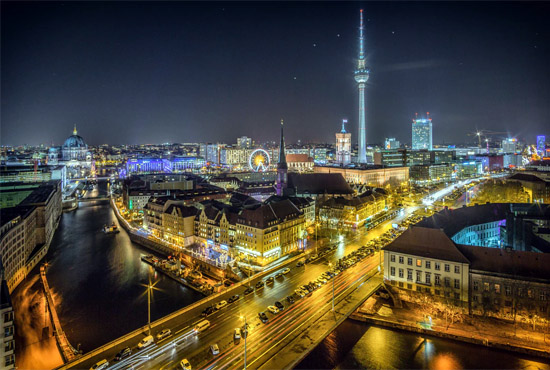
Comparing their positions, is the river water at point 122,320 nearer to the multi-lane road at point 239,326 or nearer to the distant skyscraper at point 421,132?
the multi-lane road at point 239,326

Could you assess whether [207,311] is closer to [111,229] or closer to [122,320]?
[122,320]

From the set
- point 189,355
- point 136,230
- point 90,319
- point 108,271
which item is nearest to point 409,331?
point 189,355

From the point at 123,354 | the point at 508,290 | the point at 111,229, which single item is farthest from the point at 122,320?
the point at 111,229

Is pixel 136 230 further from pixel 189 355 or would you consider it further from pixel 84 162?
pixel 84 162

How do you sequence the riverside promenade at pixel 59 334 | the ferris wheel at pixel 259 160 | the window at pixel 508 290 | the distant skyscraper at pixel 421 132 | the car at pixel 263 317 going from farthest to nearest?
the distant skyscraper at pixel 421 132 < the ferris wheel at pixel 259 160 < the window at pixel 508 290 < the riverside promenade at pixel 59 334 < the car at pixel 263 317

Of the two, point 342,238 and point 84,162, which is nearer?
point 342,238

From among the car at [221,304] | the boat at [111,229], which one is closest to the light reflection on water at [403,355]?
the car at [221,304]

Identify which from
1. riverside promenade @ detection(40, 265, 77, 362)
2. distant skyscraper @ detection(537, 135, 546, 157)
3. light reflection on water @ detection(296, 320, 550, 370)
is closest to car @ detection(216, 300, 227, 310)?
light reflection on water @ detection(296, 320, 550, 370)
